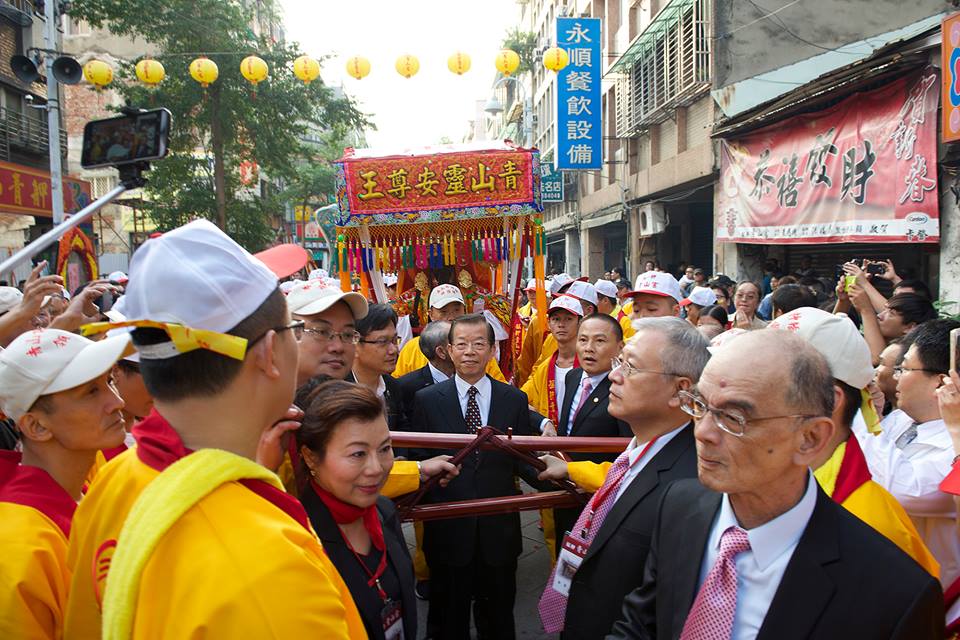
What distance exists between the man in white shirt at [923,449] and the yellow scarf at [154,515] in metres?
2.27

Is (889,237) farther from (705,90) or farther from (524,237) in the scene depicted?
(705,90)

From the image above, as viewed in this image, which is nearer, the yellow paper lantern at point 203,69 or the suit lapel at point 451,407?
the suit lapel at point 451,407

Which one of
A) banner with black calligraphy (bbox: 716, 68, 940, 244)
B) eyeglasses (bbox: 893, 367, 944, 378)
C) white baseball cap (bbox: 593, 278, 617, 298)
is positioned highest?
banner with black calligraphy (bbox: 716, 68, 940, 244)

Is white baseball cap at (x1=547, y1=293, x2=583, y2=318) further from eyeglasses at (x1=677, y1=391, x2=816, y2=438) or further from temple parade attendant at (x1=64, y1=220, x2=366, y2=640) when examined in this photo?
temple parade attendant at (x1=64, y1=220, x2=366, y2=640)

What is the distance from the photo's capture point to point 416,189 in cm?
629

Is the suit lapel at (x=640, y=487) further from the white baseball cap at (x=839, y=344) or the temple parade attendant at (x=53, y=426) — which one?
the temple parade attendant at (x=53, y=426)

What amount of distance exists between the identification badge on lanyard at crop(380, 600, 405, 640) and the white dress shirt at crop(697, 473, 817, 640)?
1026 mm

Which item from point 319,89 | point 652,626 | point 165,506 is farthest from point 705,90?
point 165,506

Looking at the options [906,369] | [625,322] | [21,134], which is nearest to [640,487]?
[906,369]

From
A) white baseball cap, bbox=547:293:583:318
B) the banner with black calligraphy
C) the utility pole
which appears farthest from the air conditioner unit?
the utility pole

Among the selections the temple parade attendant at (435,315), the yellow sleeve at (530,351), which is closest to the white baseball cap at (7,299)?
the temple parade attendant at (435,315)

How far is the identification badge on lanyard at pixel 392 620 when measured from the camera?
2053mm

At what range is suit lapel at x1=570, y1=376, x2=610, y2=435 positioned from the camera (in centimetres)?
374

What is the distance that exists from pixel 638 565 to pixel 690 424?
0.57 m
